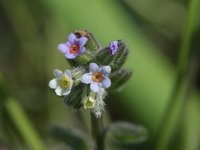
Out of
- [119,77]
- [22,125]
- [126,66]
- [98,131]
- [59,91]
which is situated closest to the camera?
[59,91]

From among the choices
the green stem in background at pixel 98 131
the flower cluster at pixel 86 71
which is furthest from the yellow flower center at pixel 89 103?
the green stem in background at pixel 98 131

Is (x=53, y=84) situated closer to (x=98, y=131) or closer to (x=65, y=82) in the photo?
(x=65, y=82)

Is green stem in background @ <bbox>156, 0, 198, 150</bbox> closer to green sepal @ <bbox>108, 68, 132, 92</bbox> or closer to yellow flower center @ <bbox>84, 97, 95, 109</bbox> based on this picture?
green sepal @ <bbox>108, 68, 132, 92</bbox>

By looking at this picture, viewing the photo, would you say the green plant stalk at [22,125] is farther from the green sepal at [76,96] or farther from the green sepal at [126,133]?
the green sepal at [76,96]

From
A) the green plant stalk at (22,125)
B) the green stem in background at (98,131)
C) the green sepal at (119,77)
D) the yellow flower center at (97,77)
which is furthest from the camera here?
the green plant stalk at (22,125)

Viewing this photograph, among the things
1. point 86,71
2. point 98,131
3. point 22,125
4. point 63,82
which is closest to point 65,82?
point 63,82

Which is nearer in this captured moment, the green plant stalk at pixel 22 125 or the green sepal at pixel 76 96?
the green sepal at pixel 76 96

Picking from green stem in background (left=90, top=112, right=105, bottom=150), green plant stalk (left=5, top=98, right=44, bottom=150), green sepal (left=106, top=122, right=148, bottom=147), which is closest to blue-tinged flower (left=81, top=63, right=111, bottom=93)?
green stem in background (left=90, top=112, right=105, bottom=150)
